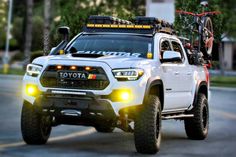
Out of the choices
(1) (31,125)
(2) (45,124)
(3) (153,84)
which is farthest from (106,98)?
(2) (45,124)

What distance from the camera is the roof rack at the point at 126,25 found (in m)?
10.8

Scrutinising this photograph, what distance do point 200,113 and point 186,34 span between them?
17.2 feet

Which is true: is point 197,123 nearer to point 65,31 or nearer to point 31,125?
point 65,31

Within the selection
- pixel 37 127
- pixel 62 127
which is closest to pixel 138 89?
pixel 37 127

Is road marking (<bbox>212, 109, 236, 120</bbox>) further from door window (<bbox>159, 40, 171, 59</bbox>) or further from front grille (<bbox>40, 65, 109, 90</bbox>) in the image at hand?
front grille (<bbox>40, 65, 109, 90</bbox>)

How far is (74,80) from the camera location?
31.0 feet

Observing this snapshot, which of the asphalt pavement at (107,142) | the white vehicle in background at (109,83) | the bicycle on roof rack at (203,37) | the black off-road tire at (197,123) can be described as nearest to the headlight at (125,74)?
the white vehicle in background at (109,83)

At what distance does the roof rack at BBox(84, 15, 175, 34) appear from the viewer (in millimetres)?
10797

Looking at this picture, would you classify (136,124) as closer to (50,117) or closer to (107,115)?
(107,115)

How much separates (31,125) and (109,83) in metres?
1.58

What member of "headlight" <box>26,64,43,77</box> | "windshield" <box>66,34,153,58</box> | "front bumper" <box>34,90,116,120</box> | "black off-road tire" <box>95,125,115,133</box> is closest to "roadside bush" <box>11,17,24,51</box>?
"black off-road tire" <box>95,125,115,133</box>

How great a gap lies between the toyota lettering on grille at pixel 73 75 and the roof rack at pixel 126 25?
1.77 m

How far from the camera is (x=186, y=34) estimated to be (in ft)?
55.3

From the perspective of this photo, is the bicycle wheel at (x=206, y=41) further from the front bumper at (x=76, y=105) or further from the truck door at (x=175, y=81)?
the front bumper at (x=76, y=105)
